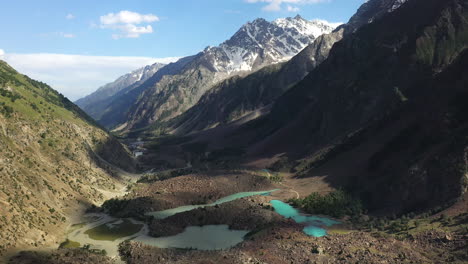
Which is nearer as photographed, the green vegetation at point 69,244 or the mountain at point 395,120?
the green vegetation at point 69,244

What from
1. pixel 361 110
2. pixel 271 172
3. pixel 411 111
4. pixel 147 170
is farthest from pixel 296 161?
pixel 147 170

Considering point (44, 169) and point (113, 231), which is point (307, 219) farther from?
point (44, 169)

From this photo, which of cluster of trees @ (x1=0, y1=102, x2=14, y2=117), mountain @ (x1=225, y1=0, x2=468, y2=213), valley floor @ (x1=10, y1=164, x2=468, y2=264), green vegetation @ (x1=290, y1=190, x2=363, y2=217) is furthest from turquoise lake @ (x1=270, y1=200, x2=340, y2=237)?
cluster of trees @ (x1=0, y1=102, x2=14, y2=117)

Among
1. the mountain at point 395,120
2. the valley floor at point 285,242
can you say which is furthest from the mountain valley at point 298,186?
the mountain at point 395,120

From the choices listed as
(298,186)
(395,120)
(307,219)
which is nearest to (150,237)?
(307,219)

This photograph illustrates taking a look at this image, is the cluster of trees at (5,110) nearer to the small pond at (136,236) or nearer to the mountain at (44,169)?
the mountain at (44,169)

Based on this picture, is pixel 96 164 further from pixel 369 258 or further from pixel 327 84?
pixel 327 84
